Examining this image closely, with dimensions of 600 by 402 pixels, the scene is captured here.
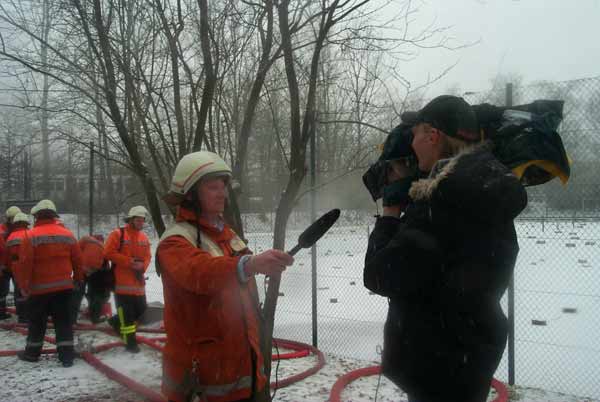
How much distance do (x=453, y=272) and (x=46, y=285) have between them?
562cm

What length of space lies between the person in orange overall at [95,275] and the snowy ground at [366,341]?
46.1 inches

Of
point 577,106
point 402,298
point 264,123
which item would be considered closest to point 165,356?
point 402,298

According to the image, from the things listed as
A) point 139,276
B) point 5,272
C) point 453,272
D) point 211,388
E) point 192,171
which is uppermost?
point 192,171

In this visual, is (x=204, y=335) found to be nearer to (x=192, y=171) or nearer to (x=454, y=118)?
(x=192, y=171)

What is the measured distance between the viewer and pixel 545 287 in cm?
1006

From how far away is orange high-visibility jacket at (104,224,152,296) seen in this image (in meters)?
6.51

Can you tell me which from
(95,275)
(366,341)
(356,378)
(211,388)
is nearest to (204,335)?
(211,388)

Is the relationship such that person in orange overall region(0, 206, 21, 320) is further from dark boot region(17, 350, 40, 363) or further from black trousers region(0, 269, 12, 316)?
dark boot region(17, 350, 40, 363)

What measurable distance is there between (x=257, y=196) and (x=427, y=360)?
9.73 meters

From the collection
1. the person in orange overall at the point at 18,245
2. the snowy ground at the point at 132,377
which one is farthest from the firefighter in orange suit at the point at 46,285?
the person in orange overall at the point at 18,245

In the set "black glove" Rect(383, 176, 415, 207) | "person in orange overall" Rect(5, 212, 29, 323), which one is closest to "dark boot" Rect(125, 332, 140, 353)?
"person in orange overall" Rect(5, 212, 29, 323)

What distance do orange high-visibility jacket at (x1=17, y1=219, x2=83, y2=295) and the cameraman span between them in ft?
17.4

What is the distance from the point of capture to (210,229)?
7.90ft

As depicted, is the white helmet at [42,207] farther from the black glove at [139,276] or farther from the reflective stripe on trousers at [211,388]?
the reflective stripe on trousers at [211,388]
